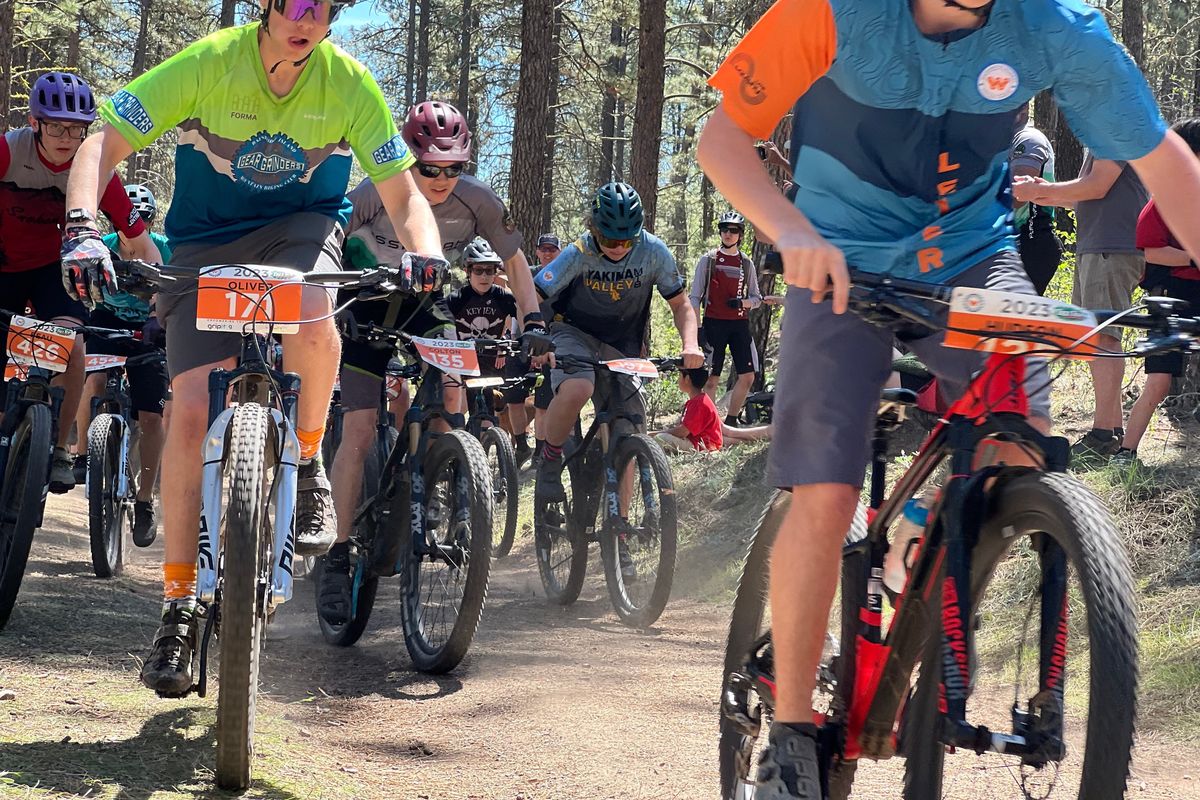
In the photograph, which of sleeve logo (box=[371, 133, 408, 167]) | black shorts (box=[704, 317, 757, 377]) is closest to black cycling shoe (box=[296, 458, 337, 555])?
sleeve logo (box=[371, 133, 408, 167])

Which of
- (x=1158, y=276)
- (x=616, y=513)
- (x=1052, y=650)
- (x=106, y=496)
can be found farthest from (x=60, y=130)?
(x=1158, y=276)

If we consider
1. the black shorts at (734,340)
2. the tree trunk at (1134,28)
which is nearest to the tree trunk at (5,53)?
the black shorts at (734,340)

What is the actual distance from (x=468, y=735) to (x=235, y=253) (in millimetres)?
2047

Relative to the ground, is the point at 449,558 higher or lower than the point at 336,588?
higher

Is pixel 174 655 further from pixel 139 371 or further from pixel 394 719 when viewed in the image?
pixel 139 371

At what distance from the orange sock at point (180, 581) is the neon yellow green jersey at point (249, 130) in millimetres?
1187

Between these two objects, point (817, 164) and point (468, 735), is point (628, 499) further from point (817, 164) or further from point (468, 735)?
point (817, 164)

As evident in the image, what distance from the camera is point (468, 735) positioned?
512cm

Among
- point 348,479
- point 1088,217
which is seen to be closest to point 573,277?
point 348,479

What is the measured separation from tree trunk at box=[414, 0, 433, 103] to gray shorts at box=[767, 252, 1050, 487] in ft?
124

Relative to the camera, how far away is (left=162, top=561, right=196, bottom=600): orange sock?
163 inches

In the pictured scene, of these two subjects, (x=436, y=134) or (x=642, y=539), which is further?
(x=642, y=539)

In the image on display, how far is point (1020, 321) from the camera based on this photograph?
2537mm

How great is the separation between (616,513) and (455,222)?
1.96 meters
